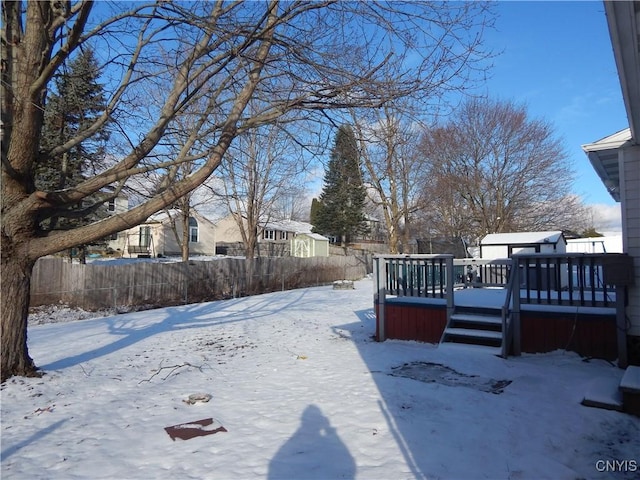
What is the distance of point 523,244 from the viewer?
1656 cm

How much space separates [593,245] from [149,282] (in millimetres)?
21348

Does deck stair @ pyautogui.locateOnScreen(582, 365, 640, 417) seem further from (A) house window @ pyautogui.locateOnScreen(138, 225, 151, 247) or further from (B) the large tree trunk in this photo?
(A) house window @ pyautogui.locateOnScreen(138, 225, 151, 247)

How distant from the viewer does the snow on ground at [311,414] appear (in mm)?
3314

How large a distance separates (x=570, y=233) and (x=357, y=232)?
21.7 meters

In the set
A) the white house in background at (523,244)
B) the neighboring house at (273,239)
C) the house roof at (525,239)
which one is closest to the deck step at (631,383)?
the white house in background at (523,244)

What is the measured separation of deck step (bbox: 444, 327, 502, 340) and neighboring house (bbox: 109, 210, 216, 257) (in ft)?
101

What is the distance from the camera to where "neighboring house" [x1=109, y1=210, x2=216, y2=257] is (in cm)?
3797

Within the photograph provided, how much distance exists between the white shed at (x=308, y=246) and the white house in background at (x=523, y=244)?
→ 20.6m

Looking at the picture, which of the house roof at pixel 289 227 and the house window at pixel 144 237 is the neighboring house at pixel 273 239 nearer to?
the house roof at pixel 289 227

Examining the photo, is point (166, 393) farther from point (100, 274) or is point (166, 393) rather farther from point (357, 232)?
point (357, 232)

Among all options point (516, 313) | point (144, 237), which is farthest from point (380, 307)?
point (144, 237)

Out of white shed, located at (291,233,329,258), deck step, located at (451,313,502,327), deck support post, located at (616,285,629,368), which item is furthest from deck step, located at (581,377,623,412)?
white shed, located at (291,233,329,258)

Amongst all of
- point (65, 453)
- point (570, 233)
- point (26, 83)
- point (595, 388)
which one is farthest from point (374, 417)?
point (570, 233)

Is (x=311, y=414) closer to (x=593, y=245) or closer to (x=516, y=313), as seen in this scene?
(x=516, y=313)
